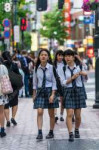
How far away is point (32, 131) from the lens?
1473cm

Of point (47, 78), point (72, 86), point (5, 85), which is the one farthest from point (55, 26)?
point (72, 86)

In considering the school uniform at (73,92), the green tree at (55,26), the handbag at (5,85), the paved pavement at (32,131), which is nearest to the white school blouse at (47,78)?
the school uniform at (73,92)

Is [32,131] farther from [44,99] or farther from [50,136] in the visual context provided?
[44,99]

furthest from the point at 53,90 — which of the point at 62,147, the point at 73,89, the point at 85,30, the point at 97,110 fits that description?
the point at 85,30

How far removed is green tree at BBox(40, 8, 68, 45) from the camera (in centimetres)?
8781

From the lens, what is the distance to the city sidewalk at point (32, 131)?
12445mm

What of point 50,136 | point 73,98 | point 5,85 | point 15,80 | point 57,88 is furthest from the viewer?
point 15,80

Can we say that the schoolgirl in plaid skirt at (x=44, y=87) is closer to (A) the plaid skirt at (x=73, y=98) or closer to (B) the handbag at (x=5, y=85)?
(A) the plaid skirt at (x=73, y=98)

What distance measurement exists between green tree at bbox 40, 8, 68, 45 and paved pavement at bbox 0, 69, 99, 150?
2686 inches

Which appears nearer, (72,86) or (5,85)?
(72,86)

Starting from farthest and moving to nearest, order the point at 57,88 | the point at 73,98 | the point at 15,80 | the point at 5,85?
the point at 15,80 < the point at 5,85 < the point at 57,88 < the point at 73,98

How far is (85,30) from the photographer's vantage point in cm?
10462

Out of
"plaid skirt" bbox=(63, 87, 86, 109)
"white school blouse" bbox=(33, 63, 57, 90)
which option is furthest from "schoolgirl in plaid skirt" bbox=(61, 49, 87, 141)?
"white school blouse" bbox=(33, 63, 57, 90)

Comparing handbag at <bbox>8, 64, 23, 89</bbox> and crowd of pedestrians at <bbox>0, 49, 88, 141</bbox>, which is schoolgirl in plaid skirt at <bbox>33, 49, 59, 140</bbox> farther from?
handbag at <bbox>8, 64, 23, 89</bbox>
